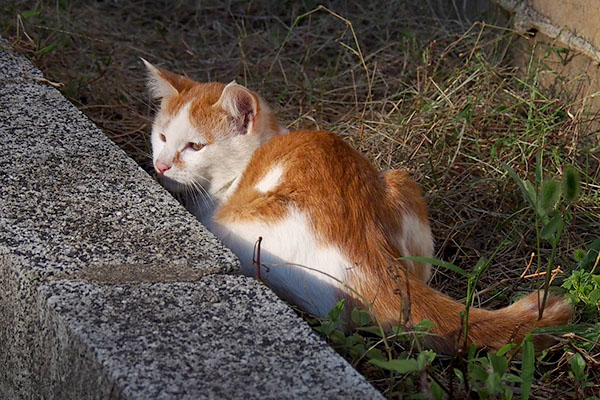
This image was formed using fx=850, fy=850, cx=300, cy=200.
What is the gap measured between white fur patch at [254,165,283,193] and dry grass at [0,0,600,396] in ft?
2.18

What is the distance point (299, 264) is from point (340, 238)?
0.42 ft

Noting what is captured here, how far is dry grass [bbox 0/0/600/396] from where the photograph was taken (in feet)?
10.0

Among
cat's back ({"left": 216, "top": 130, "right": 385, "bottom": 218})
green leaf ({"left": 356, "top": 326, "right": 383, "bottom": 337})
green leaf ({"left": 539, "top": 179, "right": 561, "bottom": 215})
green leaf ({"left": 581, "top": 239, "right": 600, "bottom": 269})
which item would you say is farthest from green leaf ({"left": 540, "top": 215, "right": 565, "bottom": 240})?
green leaf ({"left": 581, "top": 239, "right": 600, "bottom": 269})

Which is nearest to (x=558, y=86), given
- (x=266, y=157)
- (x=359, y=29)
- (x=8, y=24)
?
(x=359, y=29)

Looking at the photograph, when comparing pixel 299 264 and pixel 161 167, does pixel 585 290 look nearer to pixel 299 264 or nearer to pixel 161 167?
pixel 299 264

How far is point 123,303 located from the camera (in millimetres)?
1870

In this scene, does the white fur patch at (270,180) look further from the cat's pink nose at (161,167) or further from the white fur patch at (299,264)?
the cat's pink nose at (161,167)

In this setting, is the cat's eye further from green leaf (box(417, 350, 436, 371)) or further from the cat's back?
green leaf (box(417, 350, 436, 371))

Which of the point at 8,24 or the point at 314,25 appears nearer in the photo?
the point at 8,24

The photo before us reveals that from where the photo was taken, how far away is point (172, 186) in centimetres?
295

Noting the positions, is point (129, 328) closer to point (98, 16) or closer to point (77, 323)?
point (77, 323)

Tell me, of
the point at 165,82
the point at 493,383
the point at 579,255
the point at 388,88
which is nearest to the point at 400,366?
the point at 493,383

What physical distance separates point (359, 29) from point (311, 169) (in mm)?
2369

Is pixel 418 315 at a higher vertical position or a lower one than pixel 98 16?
higher
